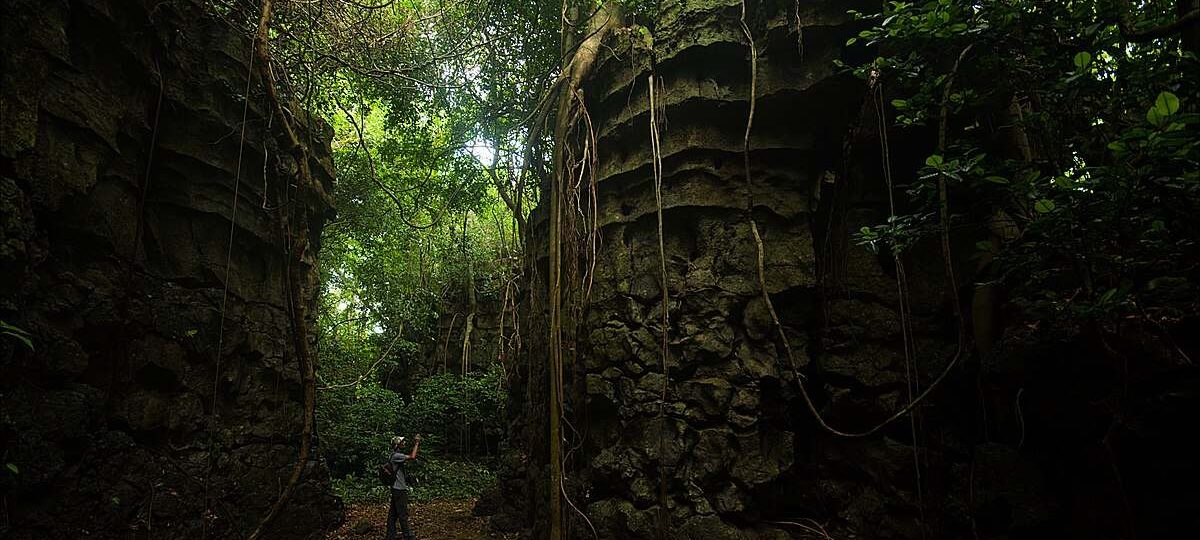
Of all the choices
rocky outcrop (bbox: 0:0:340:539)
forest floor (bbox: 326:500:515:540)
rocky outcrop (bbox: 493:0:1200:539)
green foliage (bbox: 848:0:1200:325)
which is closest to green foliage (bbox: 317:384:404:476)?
forest floor (bbox: 326:500:515:540)

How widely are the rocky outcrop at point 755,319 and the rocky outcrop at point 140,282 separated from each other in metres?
2.74

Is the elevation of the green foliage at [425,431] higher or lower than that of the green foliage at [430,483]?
higher

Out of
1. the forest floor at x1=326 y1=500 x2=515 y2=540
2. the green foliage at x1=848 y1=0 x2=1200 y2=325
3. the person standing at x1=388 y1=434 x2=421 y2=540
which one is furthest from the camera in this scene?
the forest floor at x1=326 y1=500 x2=515 y2=540

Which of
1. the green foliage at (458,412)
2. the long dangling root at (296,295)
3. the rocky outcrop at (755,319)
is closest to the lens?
the rocky outcrop at (755,319)

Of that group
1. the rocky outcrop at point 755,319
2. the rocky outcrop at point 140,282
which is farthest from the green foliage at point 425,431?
the rocky outcrop at point 755,319

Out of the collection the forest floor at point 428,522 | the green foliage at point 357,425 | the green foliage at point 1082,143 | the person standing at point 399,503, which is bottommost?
the forest floor at point 428,522

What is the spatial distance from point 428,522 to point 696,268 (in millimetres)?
5319

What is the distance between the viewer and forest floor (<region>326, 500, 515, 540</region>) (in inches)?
251

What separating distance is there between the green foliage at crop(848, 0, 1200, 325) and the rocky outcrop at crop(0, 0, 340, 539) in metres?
4.46

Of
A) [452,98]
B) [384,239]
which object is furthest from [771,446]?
[384,239]

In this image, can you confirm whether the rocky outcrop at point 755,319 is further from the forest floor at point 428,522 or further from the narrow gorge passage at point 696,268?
the forest floor at point 428,522

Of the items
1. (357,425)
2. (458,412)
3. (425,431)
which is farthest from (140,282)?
(425,431)

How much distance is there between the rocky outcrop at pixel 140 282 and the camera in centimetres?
304

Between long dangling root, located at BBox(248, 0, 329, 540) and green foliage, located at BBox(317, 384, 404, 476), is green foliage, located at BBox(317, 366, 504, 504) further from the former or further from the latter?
long dangling root, located at BBox(248, 0, 329, 540)
